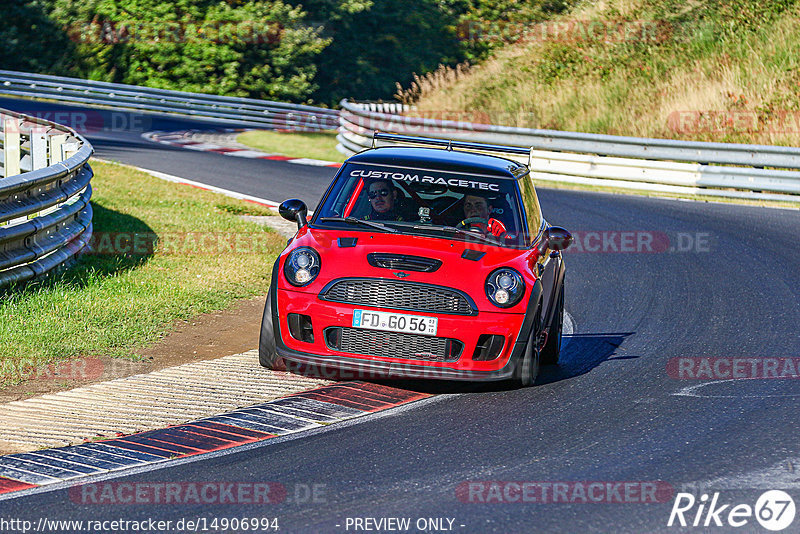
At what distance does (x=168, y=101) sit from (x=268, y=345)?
91.5ft

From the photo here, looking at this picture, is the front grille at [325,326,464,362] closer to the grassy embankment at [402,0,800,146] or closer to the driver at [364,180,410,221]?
the driver at [364,180,410,221]

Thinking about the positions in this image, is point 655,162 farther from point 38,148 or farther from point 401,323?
point 401,323

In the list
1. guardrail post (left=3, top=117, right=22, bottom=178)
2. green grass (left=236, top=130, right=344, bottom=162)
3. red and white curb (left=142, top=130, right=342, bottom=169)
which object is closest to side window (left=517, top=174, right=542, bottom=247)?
guardrail post (left=3, top=117, right=22, bottom=178)

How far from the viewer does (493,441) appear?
6113mm

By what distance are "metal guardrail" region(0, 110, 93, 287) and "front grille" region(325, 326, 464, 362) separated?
349 centimetres

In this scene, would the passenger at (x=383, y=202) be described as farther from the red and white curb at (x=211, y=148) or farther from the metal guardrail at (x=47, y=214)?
the red and white curb at (x=211, y=148)

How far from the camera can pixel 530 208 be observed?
26.9 ft

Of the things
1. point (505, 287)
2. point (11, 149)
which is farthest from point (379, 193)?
point (11, 149)

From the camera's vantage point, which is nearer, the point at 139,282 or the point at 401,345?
the point at 401,345

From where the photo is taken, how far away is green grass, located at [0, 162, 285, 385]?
8000 millimetres

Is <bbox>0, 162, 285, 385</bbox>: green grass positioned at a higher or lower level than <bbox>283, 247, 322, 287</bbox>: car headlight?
lower

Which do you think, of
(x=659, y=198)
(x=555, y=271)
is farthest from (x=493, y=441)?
(x=659, y=198)

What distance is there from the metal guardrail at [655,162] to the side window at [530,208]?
30.1 ft

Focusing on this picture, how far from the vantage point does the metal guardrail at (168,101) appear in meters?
32.6
